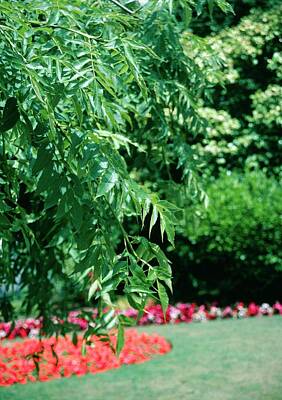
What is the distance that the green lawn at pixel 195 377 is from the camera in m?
5.01

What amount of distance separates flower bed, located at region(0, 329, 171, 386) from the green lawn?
145 mm

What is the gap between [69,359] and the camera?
617 cm

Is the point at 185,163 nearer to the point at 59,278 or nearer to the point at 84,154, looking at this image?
the point at 59,278

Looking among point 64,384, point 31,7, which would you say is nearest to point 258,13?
point 64,384

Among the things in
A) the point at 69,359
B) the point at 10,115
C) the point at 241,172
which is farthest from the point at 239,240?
the point at 10,115

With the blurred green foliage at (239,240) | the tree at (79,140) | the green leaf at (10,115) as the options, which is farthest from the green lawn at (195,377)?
the green leaf at (10,115)

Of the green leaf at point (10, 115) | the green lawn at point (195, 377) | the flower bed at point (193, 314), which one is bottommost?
the flower bed at point (193, 314)

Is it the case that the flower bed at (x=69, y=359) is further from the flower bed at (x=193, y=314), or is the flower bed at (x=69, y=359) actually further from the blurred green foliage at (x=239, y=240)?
the blurred green foliage at (x=239, y=240)

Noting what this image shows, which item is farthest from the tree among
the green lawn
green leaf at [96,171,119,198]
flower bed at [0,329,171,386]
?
flower bed at [0,329,171,386]

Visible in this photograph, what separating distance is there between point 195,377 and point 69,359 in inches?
52.1

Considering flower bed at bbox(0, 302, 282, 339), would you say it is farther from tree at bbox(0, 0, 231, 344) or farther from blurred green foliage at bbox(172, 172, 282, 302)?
tree at bbox(0, 0, 231, 344)

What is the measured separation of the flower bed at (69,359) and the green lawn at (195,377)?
0.14 m

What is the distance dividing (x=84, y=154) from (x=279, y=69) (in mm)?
8126

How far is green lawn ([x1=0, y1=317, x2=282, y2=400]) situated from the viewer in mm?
5008
